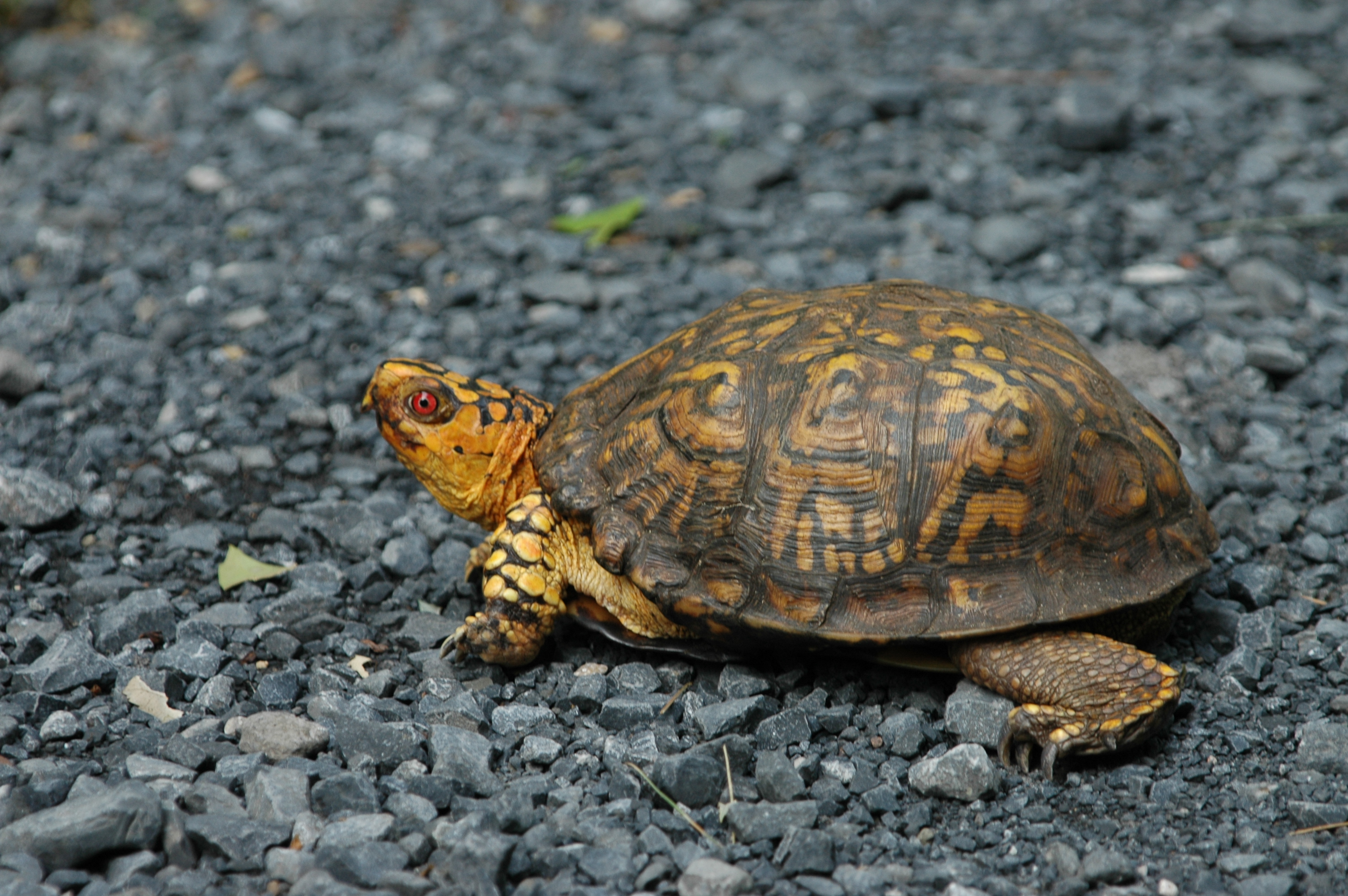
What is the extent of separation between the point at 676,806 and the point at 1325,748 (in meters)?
1.72

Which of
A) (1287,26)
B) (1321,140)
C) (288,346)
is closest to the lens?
(288,346)

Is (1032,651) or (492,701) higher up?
(1032,651)

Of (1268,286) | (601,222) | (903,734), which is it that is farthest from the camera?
(601,222)

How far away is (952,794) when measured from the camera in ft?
9.96

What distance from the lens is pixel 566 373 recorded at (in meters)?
5.18

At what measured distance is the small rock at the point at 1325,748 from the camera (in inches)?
122

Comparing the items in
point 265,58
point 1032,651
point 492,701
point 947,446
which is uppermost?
point 265,58

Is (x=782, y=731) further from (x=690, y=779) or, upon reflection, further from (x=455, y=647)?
(x=455, y=647)

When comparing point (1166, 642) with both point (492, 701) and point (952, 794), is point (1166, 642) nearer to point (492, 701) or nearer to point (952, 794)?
point (952, 794)

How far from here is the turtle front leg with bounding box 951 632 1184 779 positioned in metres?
3.11

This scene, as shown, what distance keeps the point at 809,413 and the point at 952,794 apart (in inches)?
42.2

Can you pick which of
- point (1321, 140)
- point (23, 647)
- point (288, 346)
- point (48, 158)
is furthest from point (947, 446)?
point (48, 158)

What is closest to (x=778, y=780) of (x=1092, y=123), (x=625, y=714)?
(x=625, y=714)

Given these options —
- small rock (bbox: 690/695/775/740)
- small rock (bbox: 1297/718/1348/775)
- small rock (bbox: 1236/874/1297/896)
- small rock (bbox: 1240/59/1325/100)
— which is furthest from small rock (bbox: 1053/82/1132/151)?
small rock (bbox: 1236/874/1297/896)
